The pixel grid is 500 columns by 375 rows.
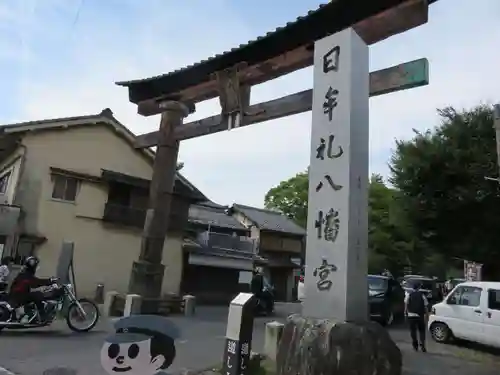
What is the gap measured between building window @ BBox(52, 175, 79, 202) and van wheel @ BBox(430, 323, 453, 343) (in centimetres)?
1530

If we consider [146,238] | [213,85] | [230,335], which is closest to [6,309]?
[146,238]

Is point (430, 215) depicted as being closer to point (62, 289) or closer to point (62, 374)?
→ point (62, 289)

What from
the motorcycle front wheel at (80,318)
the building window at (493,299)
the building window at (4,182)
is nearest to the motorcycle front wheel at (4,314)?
the motorcycle front wheel at (80,318)

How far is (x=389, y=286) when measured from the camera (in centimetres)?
1494

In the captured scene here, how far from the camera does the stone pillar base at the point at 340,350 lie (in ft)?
15.2

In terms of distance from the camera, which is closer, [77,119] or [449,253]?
[449,253]

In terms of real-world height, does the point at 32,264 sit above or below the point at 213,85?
below

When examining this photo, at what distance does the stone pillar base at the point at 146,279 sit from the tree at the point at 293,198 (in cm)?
3078

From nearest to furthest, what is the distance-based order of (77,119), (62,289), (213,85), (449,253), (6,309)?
(6,309), (62,289), (213,85), (449,253), (77,119)

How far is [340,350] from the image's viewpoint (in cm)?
468

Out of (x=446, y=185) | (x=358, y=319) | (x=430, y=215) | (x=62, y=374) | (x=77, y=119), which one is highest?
(x=77, y=119)

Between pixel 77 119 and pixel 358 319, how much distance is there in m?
17.6

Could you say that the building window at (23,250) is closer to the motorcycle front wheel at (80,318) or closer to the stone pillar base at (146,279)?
the stone pillar base at (146,279)

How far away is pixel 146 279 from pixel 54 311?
2.67m
